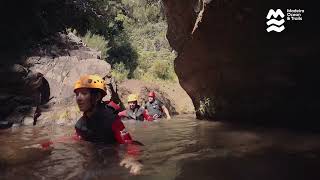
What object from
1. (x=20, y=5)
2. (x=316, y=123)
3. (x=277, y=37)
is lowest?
(x=316, y=123)

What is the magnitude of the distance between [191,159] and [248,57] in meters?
2.91

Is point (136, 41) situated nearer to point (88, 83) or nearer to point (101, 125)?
point (101, 125)

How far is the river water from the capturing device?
A: 12.7ft

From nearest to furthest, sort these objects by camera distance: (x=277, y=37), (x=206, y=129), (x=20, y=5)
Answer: (x=277, y=37) < (x=206, y=129) < (x=20, y=5)

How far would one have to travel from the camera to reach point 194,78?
30.1ft

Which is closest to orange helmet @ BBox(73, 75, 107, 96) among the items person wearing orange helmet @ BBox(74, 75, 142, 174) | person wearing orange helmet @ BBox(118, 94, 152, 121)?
person wearing orange helmet @ BBox(74, 75, 142, 174)

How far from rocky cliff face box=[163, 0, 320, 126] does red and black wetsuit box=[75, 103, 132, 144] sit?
202 cm

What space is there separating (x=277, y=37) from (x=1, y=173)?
426cm

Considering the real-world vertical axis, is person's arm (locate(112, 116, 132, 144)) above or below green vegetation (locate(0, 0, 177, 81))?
below

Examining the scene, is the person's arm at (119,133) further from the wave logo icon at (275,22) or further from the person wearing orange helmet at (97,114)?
the wave logo icon at (275,22)

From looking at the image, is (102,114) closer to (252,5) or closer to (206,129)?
(252,5)

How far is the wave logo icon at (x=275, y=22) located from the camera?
18.6 feet

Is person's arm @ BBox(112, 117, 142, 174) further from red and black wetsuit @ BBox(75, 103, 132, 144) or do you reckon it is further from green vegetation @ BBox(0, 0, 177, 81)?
green vegetation @ BBox(0, 0, 177, 81)

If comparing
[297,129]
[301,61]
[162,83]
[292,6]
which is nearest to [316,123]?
[297,129]
